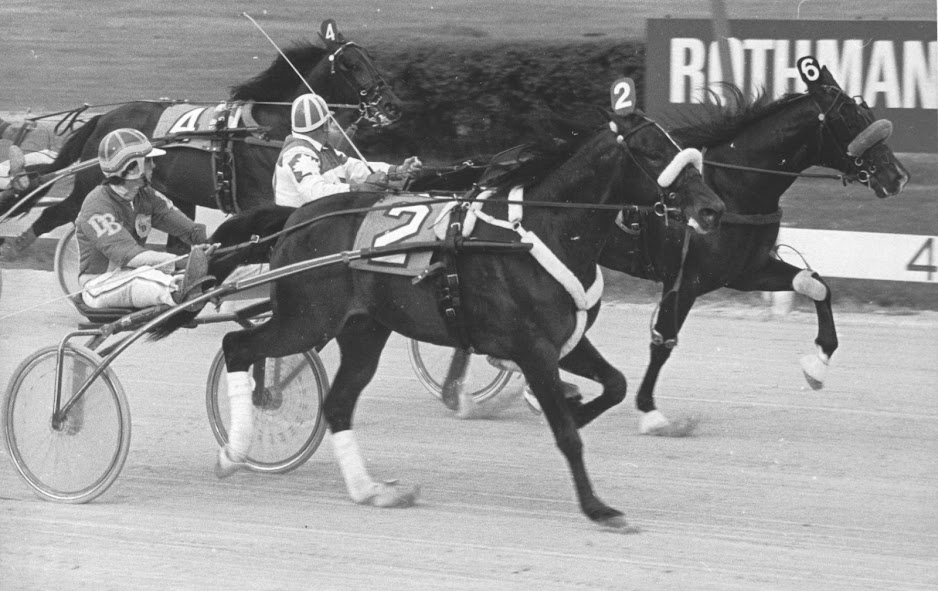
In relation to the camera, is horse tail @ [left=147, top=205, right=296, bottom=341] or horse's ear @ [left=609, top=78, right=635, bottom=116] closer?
horse's ear @ [left=609, top=78, right=635, bottom=116]

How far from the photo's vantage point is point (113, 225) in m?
6.64

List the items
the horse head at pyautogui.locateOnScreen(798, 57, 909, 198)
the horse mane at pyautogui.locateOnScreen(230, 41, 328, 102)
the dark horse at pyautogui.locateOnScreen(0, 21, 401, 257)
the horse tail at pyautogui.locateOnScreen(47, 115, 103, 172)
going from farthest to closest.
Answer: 1. the horse tail at pyautogui.locateOnScreen(47, 115, 103, 172)
2. the horse mane at pyautogui.locateOnScreen(230, 41, 328, 102)
3. the dark horse at pyautogui.locateOnScreen(0, 21, 401, 257)
4. the horse head at pyautogui.locateOnScreen(798, 57, 909, 198)

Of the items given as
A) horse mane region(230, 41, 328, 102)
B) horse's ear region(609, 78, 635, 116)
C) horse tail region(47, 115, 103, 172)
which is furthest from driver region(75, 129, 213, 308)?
horse tail region(47, 115, 103, 172)

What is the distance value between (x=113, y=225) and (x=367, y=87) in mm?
3734

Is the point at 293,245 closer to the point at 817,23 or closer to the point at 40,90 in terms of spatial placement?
the point at 817,23

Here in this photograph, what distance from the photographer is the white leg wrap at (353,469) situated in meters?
6.41

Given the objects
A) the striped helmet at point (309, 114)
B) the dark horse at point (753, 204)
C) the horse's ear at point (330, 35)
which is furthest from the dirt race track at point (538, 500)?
the horse's ear at point (330, 35)

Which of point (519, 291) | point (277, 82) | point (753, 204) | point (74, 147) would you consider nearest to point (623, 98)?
point (519, 291)

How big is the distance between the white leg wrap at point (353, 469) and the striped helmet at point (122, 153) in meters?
A: 1.51

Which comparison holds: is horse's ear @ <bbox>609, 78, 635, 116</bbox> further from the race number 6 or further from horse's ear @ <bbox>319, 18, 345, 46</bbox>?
horse's ear @ <bbox>319, 18, 345, 46</bbox>

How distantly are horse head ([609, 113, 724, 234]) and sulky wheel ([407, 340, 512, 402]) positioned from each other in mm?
2468

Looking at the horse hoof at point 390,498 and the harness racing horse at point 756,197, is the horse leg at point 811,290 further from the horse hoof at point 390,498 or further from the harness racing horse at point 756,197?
the horse hoof at point 390,498

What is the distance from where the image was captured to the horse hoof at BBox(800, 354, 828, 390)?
25.9ft

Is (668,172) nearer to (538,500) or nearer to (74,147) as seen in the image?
(538,500)
